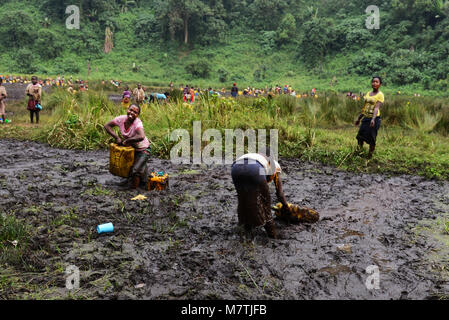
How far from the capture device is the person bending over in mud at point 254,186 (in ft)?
11.4

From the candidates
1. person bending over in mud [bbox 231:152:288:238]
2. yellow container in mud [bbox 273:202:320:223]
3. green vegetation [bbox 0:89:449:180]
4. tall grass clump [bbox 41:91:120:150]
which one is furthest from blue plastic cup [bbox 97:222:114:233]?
tall grass clump [bbox 41:91:120:150]

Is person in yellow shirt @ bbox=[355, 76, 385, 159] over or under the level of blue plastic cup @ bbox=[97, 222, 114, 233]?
over

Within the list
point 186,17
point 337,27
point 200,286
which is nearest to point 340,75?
point 337,27

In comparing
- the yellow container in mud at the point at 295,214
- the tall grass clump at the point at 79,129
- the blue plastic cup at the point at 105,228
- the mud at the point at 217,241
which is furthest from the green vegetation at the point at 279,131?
the blue plastic cup at the point at 105,228

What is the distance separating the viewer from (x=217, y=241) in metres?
3.79

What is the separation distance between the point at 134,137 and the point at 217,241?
1.99 meters

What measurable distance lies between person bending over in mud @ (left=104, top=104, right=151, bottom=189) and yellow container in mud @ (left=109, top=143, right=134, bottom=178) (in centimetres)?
8

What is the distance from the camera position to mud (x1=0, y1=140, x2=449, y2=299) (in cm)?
299

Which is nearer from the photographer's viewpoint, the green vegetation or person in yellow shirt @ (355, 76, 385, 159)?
person in yellow shirt @ (355, 76, 385, 159)

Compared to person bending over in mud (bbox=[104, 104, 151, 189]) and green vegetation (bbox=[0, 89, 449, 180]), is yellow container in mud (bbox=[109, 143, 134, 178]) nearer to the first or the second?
person bending over in mud (bbox=[104, 104, 151, 189])

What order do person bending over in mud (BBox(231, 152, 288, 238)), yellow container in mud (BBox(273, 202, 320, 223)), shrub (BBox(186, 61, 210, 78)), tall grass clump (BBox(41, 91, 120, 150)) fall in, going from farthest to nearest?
shrub (BBox(186, 61, 210, 78)) → tall grass clump (BBox(41, 91, 120, 150)) → yellow container in mud (BBox(273, 202, 320, 223)) → person bending over in mud (BBox(231, 152, 288, 238))

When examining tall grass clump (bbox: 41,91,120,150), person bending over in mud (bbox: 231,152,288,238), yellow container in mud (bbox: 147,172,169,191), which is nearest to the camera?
person bending over in mud (bbox: 231,152,288,238)
